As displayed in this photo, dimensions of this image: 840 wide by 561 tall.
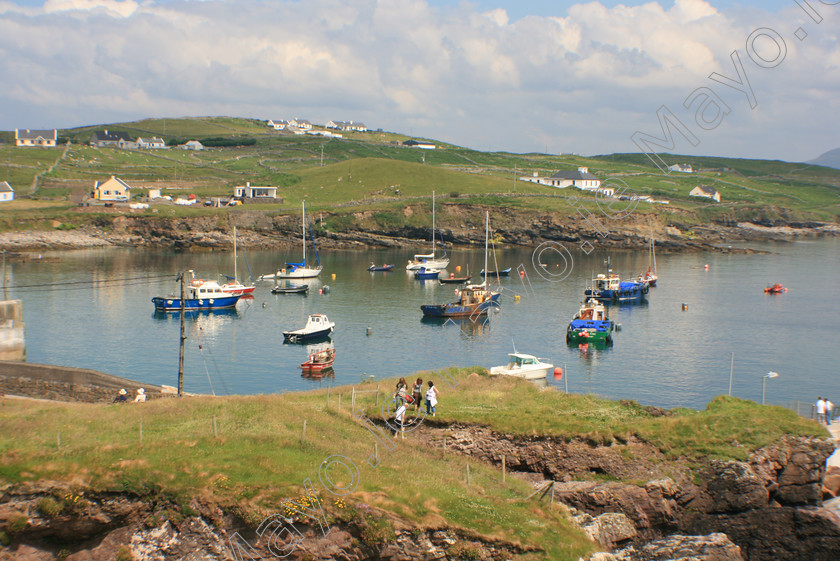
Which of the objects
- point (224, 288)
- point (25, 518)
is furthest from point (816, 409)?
point (224, 288)

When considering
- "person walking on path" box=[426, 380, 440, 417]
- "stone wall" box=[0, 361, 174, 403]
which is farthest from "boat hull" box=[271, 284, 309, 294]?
"person walking on path" box=[426, 380, 440, 417]

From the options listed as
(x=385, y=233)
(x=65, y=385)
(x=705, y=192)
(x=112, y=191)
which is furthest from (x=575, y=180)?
(x=65, y=385)

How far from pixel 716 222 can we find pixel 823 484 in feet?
530

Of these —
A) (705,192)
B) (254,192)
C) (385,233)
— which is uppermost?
(705,192)

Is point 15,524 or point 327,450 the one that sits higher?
point 327,450

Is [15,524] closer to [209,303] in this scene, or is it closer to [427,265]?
[209,303]

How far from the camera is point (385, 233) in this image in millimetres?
144000

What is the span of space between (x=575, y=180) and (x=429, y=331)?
125 meters

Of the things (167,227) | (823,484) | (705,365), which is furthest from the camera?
(167,227)

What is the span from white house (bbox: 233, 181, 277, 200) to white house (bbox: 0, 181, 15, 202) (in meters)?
41.5

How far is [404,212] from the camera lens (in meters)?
148

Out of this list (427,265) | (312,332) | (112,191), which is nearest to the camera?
(312,332)

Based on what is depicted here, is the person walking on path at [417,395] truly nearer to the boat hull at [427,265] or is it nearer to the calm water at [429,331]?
the calm water at [429,331]

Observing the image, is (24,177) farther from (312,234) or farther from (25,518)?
(25,518)
